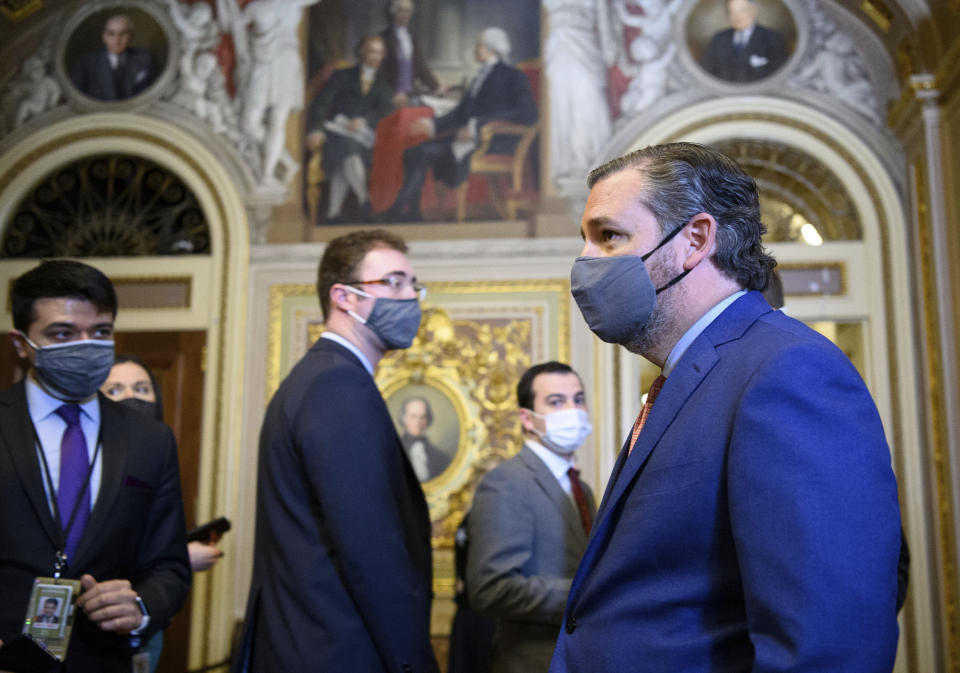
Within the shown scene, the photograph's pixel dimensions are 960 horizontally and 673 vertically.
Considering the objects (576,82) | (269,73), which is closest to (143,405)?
(269,73)

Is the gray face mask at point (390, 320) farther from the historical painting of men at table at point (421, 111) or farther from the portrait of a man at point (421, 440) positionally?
the historical painting of men at table at point (421, 111)

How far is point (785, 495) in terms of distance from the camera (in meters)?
1.31

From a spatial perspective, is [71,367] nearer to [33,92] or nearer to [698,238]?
[698,238]

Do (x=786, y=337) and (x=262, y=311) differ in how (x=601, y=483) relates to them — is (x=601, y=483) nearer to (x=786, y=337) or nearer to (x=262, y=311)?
(x=262, y=311)

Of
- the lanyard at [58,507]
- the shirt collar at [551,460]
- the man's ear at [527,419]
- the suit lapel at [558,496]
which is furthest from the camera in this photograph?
the man's ear at [527,419]

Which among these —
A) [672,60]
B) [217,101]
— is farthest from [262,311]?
[672,60]

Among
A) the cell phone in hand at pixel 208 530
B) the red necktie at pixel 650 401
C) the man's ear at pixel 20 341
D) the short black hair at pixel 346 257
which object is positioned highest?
the short black hair at pixel 346 257

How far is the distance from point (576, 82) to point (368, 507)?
5.57m

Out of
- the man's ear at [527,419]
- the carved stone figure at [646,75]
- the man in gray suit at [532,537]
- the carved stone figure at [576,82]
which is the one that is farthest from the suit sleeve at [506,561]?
the carved stone figure at [646,75]

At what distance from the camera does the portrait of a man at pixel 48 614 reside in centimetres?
228

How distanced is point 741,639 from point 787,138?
20.7ft

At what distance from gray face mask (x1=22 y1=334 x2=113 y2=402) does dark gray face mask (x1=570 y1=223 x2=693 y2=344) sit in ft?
5.15

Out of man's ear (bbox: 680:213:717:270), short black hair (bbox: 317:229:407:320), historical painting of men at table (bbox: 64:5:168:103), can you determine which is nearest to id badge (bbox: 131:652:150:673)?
short black hair (bbox: 317:229:407:320)

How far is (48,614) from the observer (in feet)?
7.51
